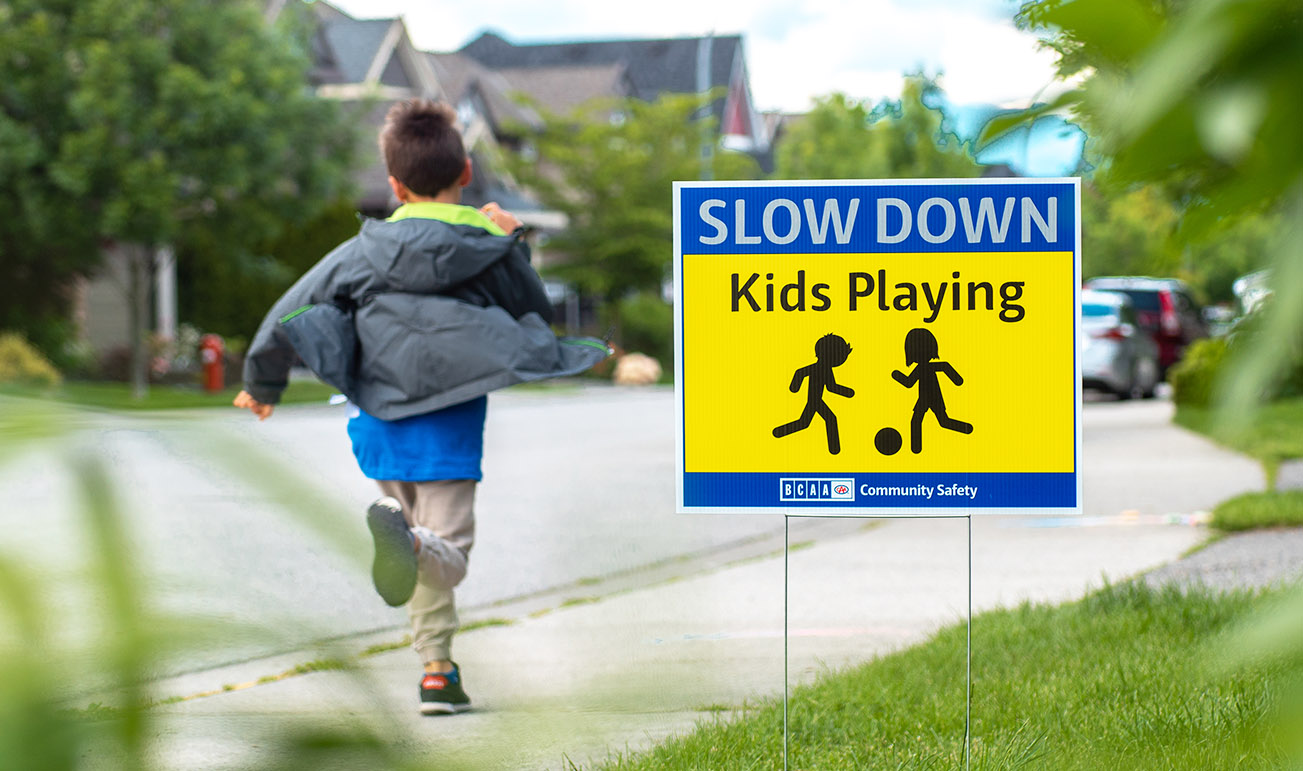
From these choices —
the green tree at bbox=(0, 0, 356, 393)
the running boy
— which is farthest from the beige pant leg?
the green tree at bbox=(0, 0, 356, 393)

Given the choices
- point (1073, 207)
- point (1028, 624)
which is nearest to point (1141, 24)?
point (1073, 207)

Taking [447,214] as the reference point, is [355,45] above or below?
above

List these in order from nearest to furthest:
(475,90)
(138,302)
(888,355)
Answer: (888,355)
(138,302)
(475,90)

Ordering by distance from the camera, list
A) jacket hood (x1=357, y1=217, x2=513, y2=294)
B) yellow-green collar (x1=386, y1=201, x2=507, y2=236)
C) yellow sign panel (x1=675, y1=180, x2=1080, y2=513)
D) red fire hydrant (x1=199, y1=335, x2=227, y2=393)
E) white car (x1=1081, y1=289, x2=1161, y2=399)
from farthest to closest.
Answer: red fire hydrant (x1=199, y1=335, x2=227, y2=393) < white car (x1=1081, y1=289, x2=1161, y2=399) < yellow-green collar (x1=386, y1=201, x2=507, y2=236) < jacket hood (x1=357, y1=217, x2=513, y2=294) < yellow sign panel (x1=675, y1=180, x2=1080, y2=513)

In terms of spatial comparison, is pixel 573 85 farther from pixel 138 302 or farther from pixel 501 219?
pixel 501 219

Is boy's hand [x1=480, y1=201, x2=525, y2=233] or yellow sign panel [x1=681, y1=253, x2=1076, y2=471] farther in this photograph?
boy's hand [x1=480, y1=201, x2=525, y2=233]

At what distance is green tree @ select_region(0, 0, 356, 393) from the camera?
2142 centimetres

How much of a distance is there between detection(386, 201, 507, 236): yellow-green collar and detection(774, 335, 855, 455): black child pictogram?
151 cm

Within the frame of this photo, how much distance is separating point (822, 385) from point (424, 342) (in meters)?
1.44

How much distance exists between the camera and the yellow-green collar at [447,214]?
14.0ft

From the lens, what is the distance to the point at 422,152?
434cm

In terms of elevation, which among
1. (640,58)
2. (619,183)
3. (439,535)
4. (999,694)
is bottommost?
(999,694)

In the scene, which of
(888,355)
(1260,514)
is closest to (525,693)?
(888,355)

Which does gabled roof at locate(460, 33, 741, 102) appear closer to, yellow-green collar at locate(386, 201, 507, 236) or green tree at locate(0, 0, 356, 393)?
green tree at locate(0, 0, 356, 393)
